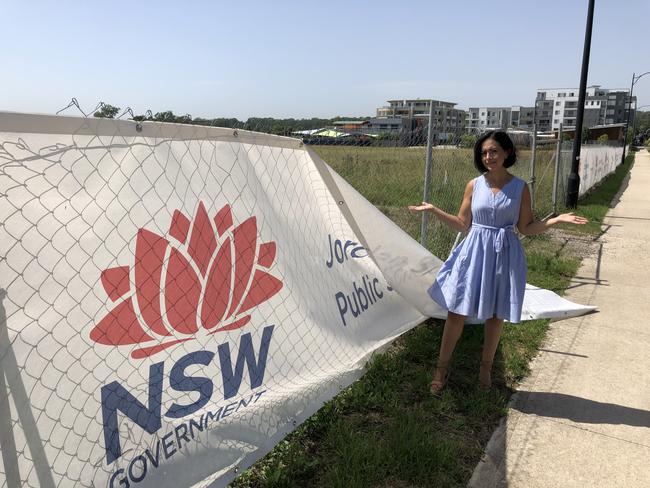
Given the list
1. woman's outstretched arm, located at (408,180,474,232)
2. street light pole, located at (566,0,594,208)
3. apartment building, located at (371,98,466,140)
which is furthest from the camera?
street light pole, located at (566,0,594,208)

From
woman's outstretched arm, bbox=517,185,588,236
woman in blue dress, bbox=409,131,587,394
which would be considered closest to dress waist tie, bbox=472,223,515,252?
woman in blue dress, bbox=409,131,587,394

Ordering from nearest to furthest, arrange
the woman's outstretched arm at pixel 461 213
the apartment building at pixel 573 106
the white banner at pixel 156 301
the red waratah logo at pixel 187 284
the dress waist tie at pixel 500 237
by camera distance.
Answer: the white banner at pixel 156 301 → the red waratah logo at pixel 187 284 → the dress waist tie at pixel 500 237 → the woman's outstretched arm at pixel 461 213 → the apartment building at pixel 573 106

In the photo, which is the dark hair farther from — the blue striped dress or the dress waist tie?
the dress waist tie

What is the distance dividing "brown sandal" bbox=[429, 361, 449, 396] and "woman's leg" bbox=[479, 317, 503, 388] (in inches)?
10.1

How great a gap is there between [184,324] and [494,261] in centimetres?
208

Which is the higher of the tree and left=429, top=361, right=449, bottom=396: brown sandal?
the tree

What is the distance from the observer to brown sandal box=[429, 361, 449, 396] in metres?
3.70

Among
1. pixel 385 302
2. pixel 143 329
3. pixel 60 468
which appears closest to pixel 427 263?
pixel 385 302

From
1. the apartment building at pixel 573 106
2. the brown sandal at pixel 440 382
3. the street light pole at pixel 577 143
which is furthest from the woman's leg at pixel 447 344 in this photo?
the apartment building at pixel 573 106

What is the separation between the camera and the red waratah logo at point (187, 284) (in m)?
2.09

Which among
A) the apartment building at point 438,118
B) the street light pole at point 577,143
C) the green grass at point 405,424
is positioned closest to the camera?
the green grass at point 405,424

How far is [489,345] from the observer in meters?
3.72

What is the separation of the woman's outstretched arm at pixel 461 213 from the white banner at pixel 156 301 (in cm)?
72

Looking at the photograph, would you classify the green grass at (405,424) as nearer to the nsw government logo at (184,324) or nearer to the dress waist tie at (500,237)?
the nsw government logo at (184,324)
